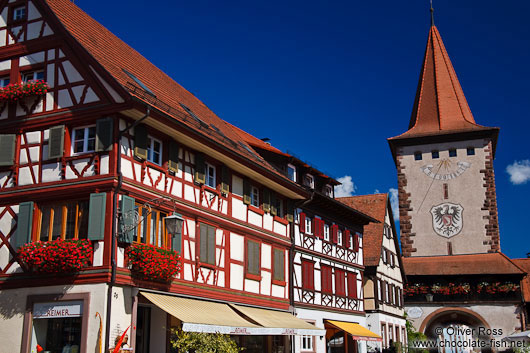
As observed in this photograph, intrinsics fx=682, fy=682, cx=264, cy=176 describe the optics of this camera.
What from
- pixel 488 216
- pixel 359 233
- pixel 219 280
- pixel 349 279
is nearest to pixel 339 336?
pixel 349 279

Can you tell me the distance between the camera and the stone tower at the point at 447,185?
56062 millimetres

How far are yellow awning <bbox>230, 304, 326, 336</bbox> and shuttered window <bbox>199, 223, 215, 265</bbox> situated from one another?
1963 millimetres

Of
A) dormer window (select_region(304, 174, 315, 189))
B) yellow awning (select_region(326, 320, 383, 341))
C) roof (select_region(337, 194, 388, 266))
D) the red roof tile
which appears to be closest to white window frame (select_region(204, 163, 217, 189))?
dormer window (select_region(304, 174, 315, 189))

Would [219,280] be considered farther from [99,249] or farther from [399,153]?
[399,153]

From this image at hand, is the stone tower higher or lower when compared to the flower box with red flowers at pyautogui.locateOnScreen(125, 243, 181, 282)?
higher

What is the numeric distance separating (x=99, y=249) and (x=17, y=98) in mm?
5198

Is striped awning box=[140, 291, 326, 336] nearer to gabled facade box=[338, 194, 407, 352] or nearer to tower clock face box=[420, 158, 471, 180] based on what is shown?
gabled facade box=[338, 194, 407, 352]

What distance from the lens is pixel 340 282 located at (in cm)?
3297

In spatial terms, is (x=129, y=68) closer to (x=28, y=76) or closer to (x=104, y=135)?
(x=28, y=76)

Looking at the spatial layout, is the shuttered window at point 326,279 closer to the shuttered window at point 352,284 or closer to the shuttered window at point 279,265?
the shuttered window at point 352,284

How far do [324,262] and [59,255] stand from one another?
55.0 ft

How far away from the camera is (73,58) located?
1853 cm

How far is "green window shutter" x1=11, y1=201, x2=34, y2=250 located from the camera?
17.7 meters

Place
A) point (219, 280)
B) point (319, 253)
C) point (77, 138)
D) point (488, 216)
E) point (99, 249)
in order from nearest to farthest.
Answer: point (99, 249) < point (77, 138) < point (219, 280) < point (319, 253) < point (488, 216)
